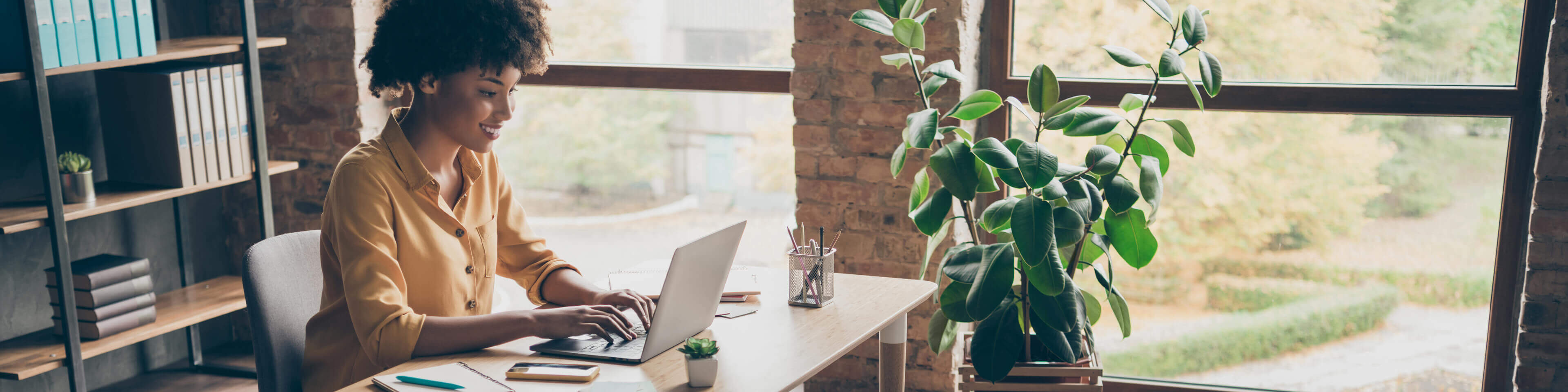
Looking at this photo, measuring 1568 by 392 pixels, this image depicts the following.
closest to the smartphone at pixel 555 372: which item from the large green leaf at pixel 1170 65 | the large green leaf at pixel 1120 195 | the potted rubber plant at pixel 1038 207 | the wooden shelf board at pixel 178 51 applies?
the potted rubber plant at pixel 1038 207

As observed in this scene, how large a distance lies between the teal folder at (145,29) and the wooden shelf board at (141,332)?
671 mm

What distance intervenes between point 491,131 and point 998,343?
120 centimetres

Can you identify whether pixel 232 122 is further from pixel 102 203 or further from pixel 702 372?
pixel 702 372

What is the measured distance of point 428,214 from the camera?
192cm

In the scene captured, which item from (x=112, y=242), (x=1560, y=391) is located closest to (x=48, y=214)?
(x=112, y=242)

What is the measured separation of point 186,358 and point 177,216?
19.2 inches

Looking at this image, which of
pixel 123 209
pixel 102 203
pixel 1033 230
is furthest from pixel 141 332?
pixel 1033 230

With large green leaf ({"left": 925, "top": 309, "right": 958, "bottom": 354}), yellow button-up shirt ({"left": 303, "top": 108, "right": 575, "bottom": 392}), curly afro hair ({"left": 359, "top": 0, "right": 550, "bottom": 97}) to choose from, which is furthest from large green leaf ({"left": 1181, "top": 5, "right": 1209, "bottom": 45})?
yellow button-up shirt ({"left": 303, "top": 108, "right": 575, "bottom": 392})

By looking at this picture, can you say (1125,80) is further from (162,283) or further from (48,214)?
(162,283)

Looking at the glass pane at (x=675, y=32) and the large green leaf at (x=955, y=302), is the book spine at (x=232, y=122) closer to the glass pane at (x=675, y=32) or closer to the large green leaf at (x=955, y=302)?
the glass pane at (x=675, y=32)

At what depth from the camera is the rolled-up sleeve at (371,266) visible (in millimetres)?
1740

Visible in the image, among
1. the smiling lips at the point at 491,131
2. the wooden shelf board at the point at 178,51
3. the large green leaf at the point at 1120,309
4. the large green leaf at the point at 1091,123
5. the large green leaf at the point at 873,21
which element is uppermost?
the large green leaf at the point at 873,21

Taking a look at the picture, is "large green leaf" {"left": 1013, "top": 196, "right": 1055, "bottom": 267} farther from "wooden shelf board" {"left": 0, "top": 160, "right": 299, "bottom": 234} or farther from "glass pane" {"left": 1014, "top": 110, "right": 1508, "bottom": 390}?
"wooden shelf board" {"left": 0, "top": 160, "right": 299, "bottom": 234}

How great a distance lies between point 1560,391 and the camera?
106 inches
